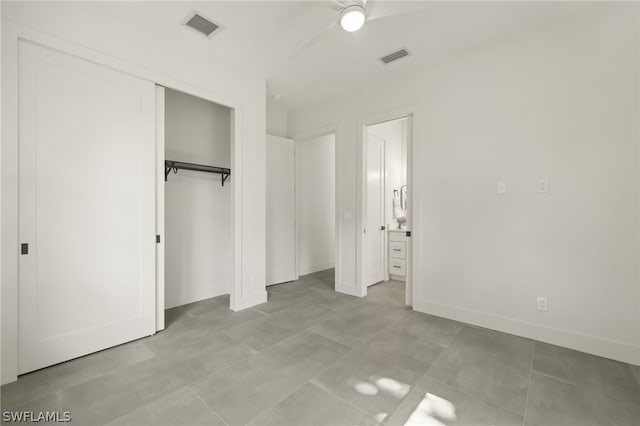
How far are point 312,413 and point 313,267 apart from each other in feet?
12.4

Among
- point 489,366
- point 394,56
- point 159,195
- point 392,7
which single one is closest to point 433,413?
point 489,366

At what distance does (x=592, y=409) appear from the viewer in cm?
170

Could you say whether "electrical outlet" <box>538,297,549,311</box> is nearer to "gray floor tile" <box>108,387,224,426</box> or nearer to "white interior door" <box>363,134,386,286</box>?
"white interior door" <box>363,134,386,286</box>

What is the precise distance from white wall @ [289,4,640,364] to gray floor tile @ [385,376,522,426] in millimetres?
1363

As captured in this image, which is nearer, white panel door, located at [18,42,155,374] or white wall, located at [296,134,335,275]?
white panel door, located at [18,42,155,374]

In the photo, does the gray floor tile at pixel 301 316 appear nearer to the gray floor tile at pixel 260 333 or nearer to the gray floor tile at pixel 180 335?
the gray floor tile at pixel 260 333

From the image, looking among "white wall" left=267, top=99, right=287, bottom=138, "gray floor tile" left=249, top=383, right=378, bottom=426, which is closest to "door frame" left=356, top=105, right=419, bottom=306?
"white wall" left=267, top=99, right=287, bottom=138

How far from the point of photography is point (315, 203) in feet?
17.8

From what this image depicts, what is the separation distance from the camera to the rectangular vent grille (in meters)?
2.54

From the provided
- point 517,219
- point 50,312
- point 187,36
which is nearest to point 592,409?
point 517,219

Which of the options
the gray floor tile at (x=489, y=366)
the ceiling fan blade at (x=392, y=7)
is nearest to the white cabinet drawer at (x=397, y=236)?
the gray floor tile at (x=489, y=366)

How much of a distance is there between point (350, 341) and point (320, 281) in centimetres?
219

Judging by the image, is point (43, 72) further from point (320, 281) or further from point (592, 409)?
point (592, 409)

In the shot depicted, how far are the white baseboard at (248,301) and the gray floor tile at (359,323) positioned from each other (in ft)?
3.27
